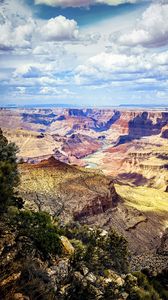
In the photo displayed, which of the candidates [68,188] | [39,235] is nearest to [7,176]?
[39,235]

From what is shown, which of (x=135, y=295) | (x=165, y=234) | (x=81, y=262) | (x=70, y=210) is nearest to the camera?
(x=81, y=262)

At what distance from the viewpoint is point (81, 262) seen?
1129 inches

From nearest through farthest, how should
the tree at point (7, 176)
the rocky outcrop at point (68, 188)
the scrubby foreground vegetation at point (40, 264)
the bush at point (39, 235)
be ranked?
the scrubby foreground vegetation at point (40, 264) < the tree at point (7, 176) < the bush at point (39, 235) < the rocky outcrop at point (68, 188)

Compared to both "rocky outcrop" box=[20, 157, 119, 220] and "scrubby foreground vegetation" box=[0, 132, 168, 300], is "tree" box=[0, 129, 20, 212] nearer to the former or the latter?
"scrubby foreground vegetation" box=[0, 132, 168, 300]

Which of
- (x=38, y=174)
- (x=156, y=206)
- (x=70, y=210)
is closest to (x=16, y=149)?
(x=70, y=210)

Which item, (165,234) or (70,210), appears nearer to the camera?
(70,210)

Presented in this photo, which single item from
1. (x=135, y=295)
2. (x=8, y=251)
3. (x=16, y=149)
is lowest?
(x=135, y=295)

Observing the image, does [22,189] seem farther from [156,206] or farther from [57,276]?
[57,276]

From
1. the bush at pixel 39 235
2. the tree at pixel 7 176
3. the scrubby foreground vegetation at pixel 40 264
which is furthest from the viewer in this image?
the bush at pixel 39 235

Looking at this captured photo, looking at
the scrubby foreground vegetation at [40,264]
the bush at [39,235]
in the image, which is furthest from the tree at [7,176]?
the bush at [39,235]

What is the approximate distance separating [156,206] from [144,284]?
10373cm

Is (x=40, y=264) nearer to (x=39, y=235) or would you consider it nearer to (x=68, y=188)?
(x=39, y=235)

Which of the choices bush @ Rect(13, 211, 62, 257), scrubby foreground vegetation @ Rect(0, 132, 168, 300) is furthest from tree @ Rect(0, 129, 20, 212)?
bush @ Rect(13, 211, 62, 257)

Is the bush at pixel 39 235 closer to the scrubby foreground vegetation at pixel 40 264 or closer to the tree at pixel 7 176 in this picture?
the scrubby foreground vegetation at pixel 40 264
